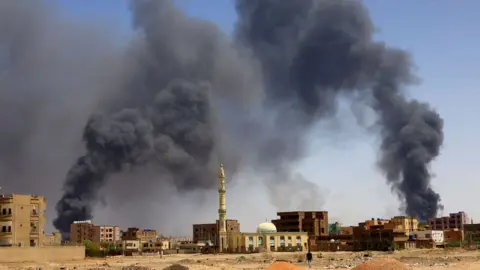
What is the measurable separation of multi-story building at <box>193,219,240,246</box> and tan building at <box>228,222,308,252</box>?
689cm

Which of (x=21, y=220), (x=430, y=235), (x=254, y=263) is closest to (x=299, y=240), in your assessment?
(x=430, y=235)

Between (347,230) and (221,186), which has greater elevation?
(221,186)

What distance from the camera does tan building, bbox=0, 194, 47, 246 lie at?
74500 mm

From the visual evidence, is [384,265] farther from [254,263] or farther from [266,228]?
[266,228]

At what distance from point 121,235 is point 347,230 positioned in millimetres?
57838

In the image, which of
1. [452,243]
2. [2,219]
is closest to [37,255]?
[2,219]

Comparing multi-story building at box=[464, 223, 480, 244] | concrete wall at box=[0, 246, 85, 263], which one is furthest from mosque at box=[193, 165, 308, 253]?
concrete wall at box=[0, 246, 85, 263]

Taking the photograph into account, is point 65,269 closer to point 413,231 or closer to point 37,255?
point 37,255

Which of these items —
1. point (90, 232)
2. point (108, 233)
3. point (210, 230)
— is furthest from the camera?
point (108, 233)

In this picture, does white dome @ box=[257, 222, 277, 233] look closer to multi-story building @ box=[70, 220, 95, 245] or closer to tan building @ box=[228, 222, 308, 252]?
tan building @ box=[228, 222, 308, 252]

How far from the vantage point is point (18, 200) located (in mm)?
76000

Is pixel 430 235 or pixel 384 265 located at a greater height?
pixel 384 265

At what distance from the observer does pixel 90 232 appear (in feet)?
463

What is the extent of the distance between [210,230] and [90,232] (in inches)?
1079
